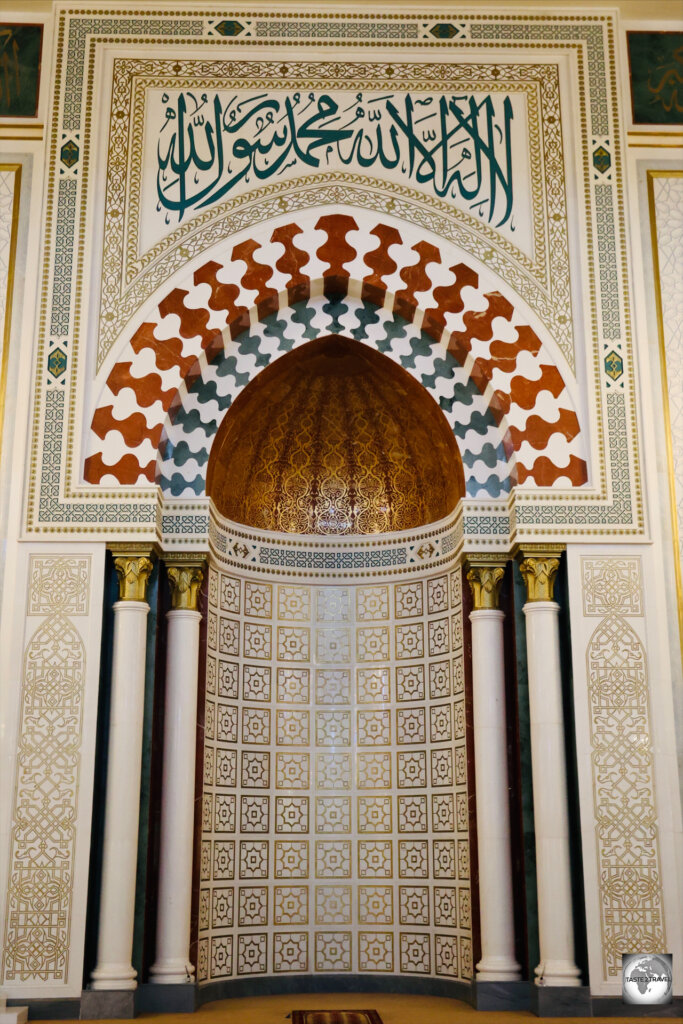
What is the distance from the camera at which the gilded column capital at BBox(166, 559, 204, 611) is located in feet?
23.8

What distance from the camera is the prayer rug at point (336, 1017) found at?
6.32m

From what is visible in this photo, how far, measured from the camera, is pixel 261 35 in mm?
7922

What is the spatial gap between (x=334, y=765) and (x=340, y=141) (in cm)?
425

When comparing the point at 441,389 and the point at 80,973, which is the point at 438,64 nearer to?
the point at 441,389

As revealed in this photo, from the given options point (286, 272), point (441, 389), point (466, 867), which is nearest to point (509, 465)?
point (441, 389)

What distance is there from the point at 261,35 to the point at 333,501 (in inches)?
129

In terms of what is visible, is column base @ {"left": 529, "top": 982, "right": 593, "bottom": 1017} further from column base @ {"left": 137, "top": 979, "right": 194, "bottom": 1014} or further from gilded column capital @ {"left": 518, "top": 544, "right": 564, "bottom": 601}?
gilded column capital @ {"left": 518, "top": 544, "right": 564, "bottom": 601}

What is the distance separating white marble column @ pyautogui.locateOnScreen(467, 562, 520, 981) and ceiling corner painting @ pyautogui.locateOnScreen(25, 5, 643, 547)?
0.49m

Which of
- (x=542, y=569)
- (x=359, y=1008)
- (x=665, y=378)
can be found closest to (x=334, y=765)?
(x=359, y=1008)

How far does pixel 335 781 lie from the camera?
803 centimetres

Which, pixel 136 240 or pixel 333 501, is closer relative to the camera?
pixel 136 240

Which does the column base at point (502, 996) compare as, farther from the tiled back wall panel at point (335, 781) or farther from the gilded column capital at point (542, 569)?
the gilded column capital at point (542, 569)

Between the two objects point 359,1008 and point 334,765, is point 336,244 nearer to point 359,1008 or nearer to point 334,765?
point 334,765

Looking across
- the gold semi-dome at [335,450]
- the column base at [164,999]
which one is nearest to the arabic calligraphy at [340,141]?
the gold semi-dome at [335,450]
